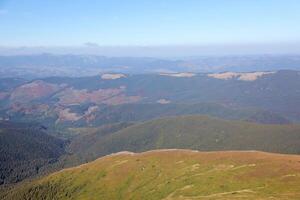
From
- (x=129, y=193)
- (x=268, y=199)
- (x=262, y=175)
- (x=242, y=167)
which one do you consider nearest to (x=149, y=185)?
(x=129, y=193)

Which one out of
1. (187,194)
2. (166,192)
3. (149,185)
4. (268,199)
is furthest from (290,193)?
(149,185)

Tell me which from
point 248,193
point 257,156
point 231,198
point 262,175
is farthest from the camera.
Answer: point 257,156

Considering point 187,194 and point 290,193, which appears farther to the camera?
point 187,194

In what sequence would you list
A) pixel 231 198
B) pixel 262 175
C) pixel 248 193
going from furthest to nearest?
pixel 262 175
pixel 248 193
pixel 231 198

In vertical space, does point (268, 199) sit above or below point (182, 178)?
above

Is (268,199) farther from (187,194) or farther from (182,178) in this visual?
(182,178)

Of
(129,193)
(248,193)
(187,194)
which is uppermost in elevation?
(248,193)

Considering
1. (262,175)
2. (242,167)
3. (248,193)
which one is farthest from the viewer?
(242,167)

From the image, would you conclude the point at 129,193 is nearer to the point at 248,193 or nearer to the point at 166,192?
the point at 166,192

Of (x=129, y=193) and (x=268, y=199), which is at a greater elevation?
(x=268, y=199)
